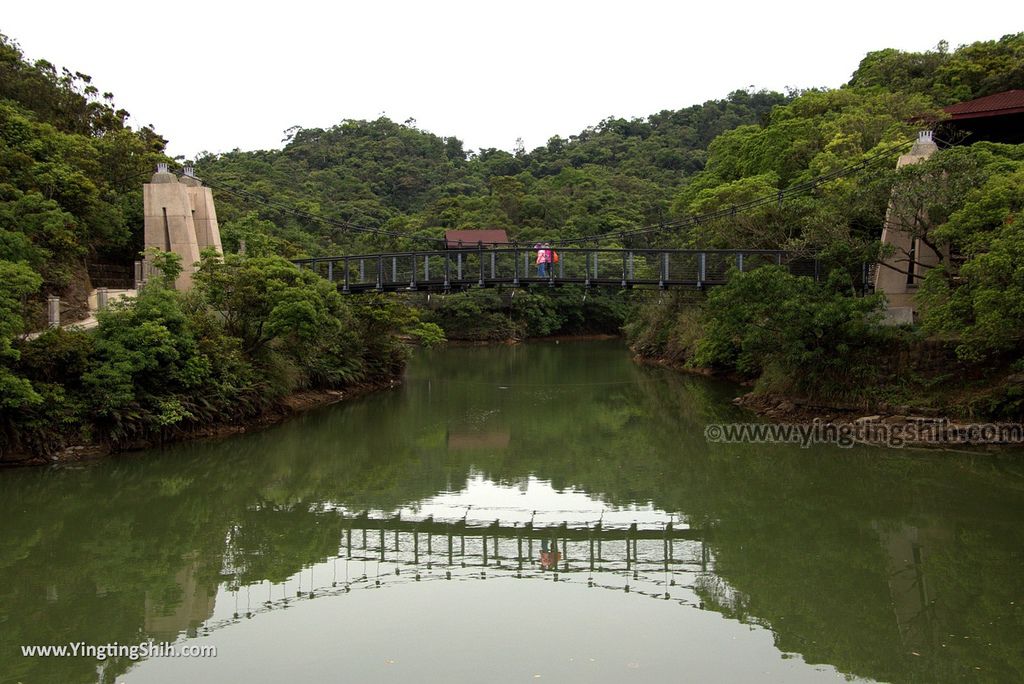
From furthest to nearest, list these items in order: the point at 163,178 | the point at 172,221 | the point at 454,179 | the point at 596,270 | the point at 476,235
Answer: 1. the point at 454,179
2. the point at 476,235
3. the point at 596,270
4. the point at 163,178
5. the point at 172,221

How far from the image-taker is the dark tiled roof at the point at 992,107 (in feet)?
78.9

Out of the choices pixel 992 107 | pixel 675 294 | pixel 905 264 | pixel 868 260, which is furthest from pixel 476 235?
pixel 868 260

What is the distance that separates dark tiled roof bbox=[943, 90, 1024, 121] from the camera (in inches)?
947

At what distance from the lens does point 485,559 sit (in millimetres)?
10914

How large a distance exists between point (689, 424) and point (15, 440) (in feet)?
40.7

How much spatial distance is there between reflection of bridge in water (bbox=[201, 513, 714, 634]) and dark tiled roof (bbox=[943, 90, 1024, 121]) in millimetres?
17914

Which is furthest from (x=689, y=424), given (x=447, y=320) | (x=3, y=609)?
(x=447, y=320)

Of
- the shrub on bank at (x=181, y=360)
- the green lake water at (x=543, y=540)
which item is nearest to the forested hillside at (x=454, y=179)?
the shrub on bank at (x=181, y=360)

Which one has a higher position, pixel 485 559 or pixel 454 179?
pixel 454 179

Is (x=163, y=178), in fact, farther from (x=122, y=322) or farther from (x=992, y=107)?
(x=992, y=107)

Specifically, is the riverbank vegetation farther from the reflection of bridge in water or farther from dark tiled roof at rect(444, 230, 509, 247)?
the reflection of bridge in water

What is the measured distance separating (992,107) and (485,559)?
20.7 meters

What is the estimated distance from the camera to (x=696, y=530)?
11.8 m

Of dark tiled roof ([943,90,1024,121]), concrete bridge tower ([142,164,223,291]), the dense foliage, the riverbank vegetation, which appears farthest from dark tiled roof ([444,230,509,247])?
dark tiled roof ([943,90,1024,121])
